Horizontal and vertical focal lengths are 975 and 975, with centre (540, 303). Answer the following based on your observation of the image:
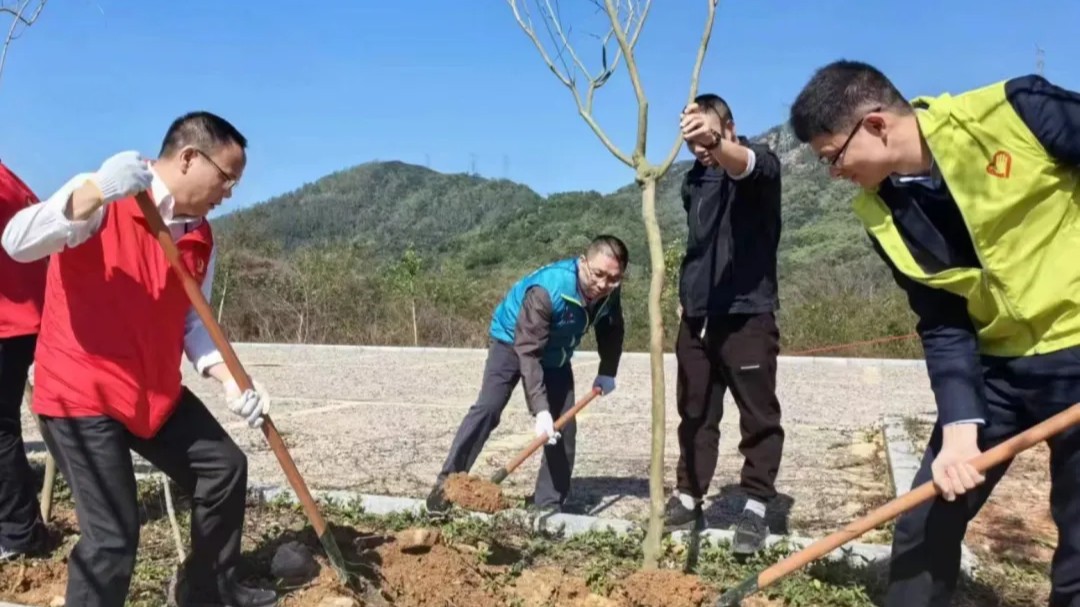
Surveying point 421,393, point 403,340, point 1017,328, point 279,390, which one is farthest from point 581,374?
point 1017,328

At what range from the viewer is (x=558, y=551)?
4078 millimetres

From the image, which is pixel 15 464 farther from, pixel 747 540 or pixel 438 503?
→ pixel 747 540

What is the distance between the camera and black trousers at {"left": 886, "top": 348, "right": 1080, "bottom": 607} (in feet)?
8.48

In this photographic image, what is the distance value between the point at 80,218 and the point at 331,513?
2231 mm

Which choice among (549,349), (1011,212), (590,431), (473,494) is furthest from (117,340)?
(590,431)

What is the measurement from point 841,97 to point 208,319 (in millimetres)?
2081

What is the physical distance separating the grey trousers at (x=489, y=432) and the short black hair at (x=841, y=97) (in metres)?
2.62

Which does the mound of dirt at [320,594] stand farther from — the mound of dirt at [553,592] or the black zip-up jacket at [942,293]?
the black zip-up jacket at [942,293]

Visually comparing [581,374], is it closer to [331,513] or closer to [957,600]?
[331,513]

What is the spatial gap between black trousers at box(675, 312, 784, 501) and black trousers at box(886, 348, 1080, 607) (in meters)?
1.20

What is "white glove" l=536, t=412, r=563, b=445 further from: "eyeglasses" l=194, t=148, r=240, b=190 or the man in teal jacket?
"eyeglasses" l=194, t=148, r=240, b=190

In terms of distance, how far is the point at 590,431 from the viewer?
8.06 meters

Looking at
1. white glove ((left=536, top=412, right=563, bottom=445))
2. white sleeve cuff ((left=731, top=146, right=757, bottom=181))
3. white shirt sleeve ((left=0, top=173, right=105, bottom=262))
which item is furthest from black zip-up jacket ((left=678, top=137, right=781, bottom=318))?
white shirt sleeve ((left=0, top=173, right=105, bottom=262))

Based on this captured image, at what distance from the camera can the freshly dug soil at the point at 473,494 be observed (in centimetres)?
441
